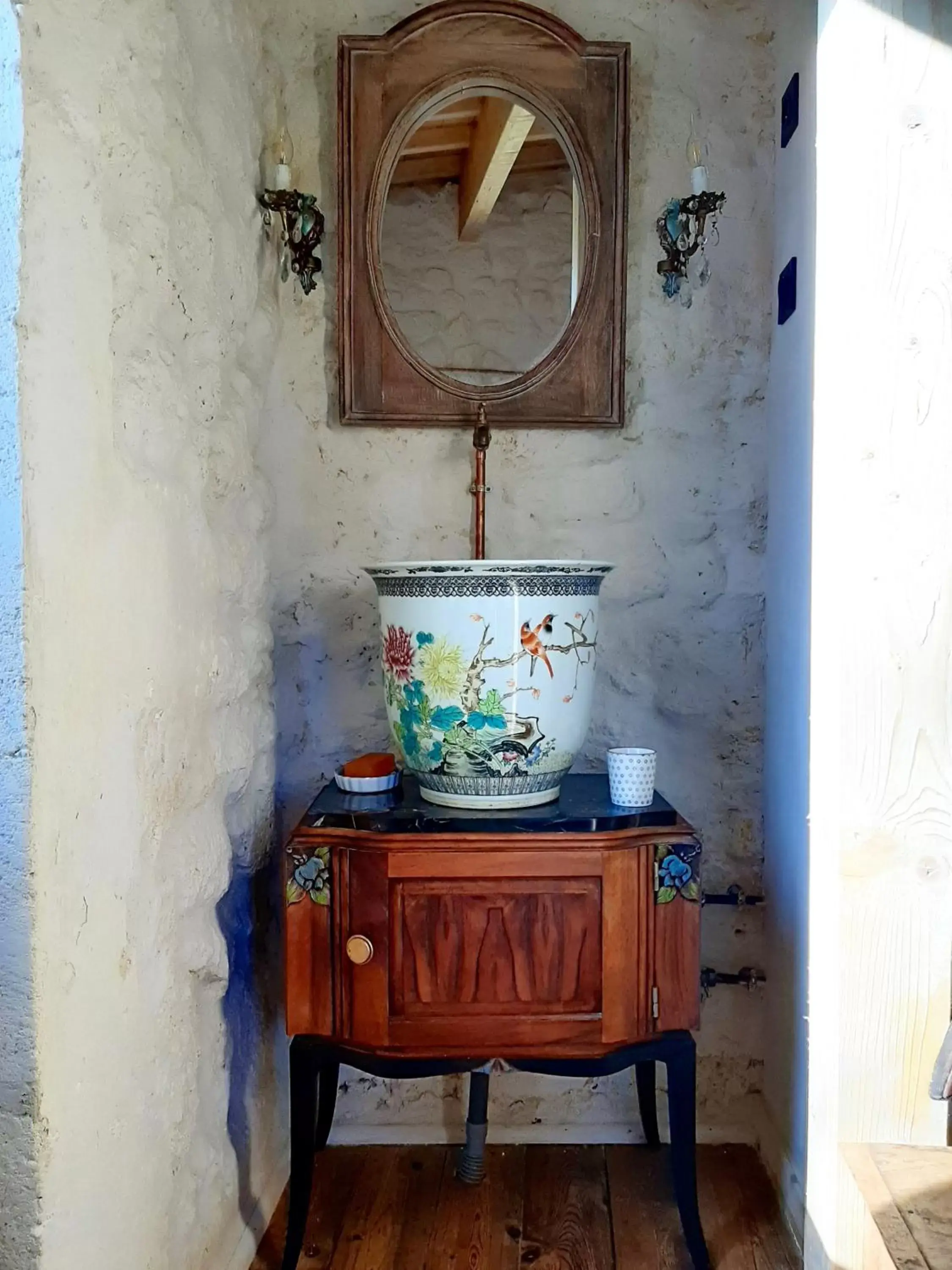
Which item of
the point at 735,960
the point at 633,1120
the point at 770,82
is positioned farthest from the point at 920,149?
the point at 633,1120

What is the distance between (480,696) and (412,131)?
3.11 ft

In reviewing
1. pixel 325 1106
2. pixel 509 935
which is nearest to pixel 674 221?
pixel 509 935

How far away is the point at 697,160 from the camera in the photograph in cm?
149

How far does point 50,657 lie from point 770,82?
1465 mm

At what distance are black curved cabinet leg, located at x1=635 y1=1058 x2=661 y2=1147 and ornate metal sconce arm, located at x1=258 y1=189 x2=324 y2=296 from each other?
54.1 inches

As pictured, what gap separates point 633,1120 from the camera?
1.63 m

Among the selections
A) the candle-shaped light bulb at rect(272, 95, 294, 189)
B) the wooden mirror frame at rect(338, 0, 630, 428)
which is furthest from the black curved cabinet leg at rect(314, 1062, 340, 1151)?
the candle-shaped light bulb at rect(272, 95, 294, 189)

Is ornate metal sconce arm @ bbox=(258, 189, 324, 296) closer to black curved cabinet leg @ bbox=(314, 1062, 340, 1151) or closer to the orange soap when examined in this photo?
the orange soap

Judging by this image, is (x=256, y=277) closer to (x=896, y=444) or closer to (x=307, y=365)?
(x=307, y=365)

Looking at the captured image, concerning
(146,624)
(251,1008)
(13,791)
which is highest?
(146,624)

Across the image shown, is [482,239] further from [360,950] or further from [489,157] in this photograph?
[360,950]

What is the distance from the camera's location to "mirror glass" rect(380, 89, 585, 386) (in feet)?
5.09

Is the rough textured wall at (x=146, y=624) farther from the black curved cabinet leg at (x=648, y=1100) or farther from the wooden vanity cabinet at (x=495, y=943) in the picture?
the black curved cabinet leg at (x=648, y=1100)

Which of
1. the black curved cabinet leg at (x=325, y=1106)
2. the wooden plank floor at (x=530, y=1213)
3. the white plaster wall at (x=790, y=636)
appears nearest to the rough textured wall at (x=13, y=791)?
the wooden plank floor at (x=530, y=1213)
